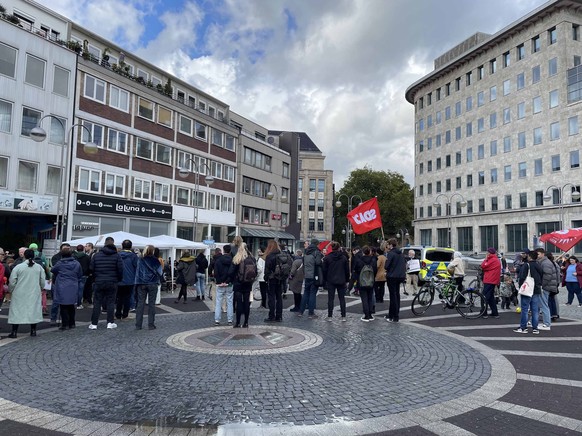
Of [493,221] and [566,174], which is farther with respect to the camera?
[493,221]

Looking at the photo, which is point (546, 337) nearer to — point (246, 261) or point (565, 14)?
point (246, 261)

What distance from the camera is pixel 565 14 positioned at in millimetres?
46312

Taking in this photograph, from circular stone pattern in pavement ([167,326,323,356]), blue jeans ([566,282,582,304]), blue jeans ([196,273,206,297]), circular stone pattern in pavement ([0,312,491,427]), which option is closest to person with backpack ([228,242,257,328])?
circular stone pattern in pavement ([167,326,323,356])

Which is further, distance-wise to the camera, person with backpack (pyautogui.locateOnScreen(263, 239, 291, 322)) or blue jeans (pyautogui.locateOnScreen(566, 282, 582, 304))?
blue jeans (pyautogui.locateOnScreen(566, 282, 582, 304))

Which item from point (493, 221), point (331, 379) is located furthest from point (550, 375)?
point (493, 221)

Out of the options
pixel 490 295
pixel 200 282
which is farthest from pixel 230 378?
pixel 200 282

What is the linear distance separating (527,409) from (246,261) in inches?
239

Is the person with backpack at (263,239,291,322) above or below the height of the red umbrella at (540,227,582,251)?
below

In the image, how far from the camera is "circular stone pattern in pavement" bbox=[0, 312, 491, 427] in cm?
493

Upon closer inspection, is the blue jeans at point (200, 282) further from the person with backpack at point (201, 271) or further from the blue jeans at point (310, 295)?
the blue jeans at point (310, 295)

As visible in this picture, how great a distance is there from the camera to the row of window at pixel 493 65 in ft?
155

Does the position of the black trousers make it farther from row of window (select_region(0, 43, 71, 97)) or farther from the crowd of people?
row of window (select_region(0, 43, 71, 97))

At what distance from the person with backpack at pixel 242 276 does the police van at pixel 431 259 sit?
12563 millimetres

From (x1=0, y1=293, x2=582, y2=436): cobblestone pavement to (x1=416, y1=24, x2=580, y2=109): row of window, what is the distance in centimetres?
4941
